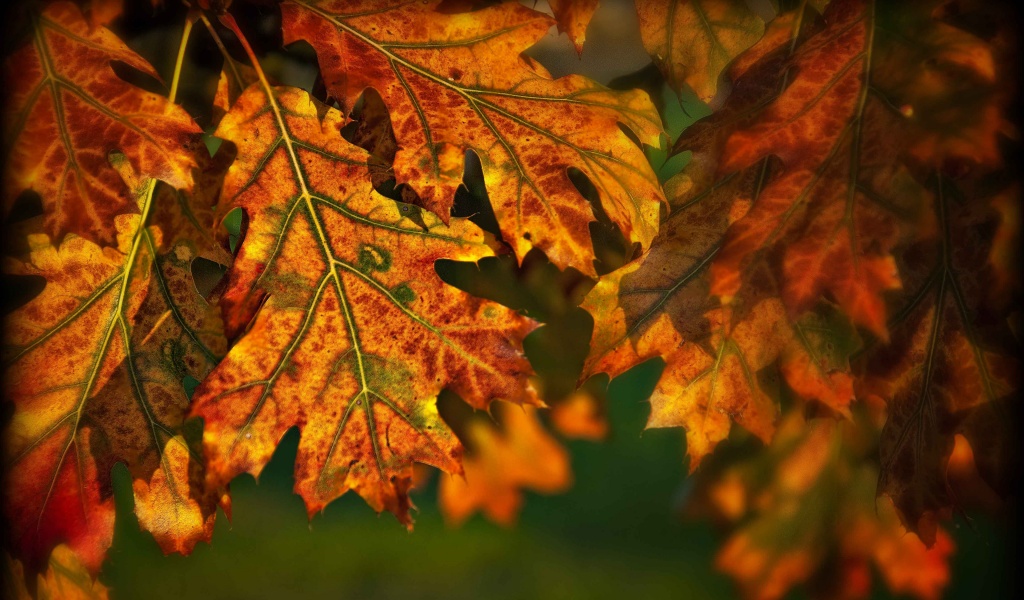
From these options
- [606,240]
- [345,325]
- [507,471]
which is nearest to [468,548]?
[507,471]

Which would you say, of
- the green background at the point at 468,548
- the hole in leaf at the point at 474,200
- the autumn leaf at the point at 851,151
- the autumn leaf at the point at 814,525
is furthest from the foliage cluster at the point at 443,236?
the green background at the point at 468,548

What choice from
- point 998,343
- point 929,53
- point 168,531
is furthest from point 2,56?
point 998,343

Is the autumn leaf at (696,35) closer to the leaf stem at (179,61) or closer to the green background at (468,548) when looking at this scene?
the leaf stem at (179,61)

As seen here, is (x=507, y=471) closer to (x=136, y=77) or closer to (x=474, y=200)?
(x=474, y=200)

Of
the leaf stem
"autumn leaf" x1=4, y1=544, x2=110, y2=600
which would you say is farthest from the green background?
the leaf stem

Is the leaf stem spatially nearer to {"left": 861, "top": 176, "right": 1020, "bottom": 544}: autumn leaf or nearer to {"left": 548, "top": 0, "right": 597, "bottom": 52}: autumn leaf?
{"left": 548, "top": 0, "right": 597, "bottom": 52}: autumn leaf
